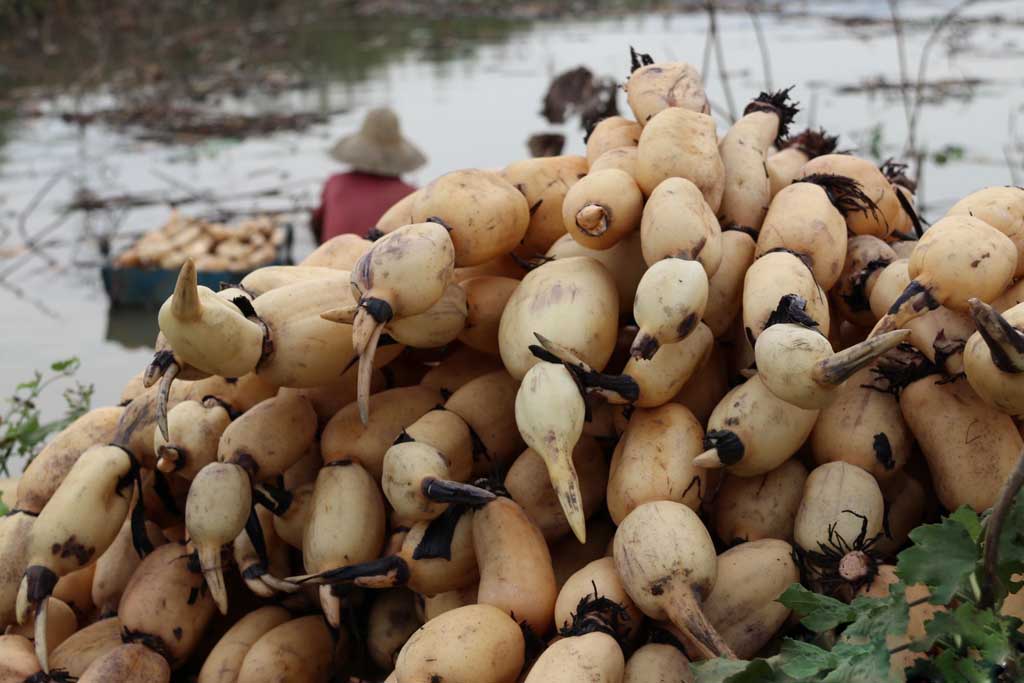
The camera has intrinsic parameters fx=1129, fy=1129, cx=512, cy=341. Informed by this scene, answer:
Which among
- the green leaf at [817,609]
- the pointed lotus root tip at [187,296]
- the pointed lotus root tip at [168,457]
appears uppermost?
the pointed lotus root tip at [187,296]

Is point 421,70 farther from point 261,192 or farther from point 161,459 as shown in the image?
point 161,459

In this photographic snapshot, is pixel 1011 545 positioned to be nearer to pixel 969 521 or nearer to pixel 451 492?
pixel 969 521

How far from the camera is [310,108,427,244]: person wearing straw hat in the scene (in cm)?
591

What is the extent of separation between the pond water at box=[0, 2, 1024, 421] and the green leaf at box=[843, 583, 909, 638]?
357 centimetres

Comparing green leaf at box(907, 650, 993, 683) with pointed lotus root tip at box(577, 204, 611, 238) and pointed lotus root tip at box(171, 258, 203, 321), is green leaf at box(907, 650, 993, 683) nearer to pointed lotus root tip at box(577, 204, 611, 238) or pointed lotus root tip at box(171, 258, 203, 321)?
pointed lotus root tip at box(577, 204, 611, 238)

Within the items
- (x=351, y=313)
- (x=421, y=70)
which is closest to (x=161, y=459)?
(x=351, y=313)

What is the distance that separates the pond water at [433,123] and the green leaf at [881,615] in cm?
357

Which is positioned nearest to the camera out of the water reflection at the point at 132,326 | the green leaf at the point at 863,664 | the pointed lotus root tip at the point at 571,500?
the green leaf at the point at 863,664

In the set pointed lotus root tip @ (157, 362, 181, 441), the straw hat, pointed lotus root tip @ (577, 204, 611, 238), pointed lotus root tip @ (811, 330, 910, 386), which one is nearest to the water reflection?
the straw hat

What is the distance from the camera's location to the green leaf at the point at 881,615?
53.5 inches

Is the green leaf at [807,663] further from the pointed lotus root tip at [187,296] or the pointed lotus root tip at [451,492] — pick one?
the pointed lotus root tip at [187,296]

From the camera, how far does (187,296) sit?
174 centimetres

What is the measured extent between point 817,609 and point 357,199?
15.5 feet

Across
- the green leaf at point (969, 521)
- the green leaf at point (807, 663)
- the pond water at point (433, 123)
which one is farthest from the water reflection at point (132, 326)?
the green leaf at point (969, 521)
